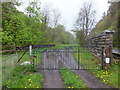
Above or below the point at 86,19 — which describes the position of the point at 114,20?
below

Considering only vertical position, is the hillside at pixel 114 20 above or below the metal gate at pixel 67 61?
above

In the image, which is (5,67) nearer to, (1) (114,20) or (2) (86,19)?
(1) (114,20)

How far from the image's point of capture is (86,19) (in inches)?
548

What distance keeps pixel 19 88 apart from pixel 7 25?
3610mm

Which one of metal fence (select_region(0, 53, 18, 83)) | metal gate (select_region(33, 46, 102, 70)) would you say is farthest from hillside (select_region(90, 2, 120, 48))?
metal fence (select_region(0, 53, 18, 83))

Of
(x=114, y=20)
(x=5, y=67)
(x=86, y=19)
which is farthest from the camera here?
(x=86, y=19)

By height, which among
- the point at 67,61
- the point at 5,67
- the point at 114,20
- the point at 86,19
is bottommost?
the point at 67,61

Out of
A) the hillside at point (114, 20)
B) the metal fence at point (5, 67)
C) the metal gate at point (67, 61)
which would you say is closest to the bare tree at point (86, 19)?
the hillside at point (114, 20)

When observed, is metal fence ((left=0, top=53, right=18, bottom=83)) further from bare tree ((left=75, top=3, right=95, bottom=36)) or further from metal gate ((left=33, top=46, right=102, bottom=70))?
bare tree ((left=75, top=3, right=95, bottom=36))

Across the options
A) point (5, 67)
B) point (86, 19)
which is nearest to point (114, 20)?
point (86, 19)

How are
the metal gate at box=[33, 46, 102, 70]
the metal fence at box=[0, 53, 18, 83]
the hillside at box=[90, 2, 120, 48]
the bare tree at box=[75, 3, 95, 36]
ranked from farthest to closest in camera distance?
the bare tree at box=[75, 3, 95, 36], the hillside at box=[90, 2, 120, 48], the metal gate at box=[33, 46, 102, 70], the metal fence at box=[0, 53, 18, 83]

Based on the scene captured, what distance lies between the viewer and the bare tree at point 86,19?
1373 centimetres

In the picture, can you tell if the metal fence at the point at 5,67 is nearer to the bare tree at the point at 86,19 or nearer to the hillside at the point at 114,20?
the hillside at the point at 114,20

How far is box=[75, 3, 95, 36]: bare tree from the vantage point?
13.7m
